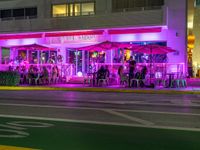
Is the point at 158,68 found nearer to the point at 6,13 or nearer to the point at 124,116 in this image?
the point at 124,116

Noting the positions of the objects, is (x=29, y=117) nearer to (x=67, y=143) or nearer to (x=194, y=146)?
(x=67, y=143)

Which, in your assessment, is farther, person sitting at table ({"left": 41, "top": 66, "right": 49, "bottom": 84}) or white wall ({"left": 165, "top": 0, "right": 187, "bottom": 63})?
white wall ({"left": 165, "top": 0, "right": 187, "bottom": 63})

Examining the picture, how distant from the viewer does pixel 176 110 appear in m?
12.0

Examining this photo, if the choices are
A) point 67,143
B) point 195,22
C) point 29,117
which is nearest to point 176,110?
point 29,117

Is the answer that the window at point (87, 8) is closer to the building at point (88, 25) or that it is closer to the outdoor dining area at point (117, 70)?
the building at point (88, 25)

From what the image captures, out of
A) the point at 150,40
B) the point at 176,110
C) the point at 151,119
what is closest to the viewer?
the point at 151,119

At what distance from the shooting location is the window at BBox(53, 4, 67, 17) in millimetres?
32438

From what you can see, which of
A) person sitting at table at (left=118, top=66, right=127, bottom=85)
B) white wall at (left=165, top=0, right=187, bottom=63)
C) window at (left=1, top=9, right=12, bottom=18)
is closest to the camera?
person sitting at table at (left=118, top=66, right=127, bottom=85)

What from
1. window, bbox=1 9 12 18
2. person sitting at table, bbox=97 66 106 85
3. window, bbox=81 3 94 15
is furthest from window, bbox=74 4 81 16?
person sitting at table, bbox=97 66 106 85

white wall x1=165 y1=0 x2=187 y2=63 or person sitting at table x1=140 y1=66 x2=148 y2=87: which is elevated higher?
white wall x1=165 y1=0 x2=187 y2=63

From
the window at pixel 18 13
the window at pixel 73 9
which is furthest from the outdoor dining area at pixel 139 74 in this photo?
the window at pixel 18 13

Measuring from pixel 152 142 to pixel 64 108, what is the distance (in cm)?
549

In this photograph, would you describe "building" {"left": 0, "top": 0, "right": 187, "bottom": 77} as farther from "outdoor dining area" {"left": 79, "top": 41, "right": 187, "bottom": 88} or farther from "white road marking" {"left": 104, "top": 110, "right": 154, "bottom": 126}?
"white road marking" {"left": 104, "top": 110, "right": 154, "bottom": 126}

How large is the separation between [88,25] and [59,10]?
15.1ft
